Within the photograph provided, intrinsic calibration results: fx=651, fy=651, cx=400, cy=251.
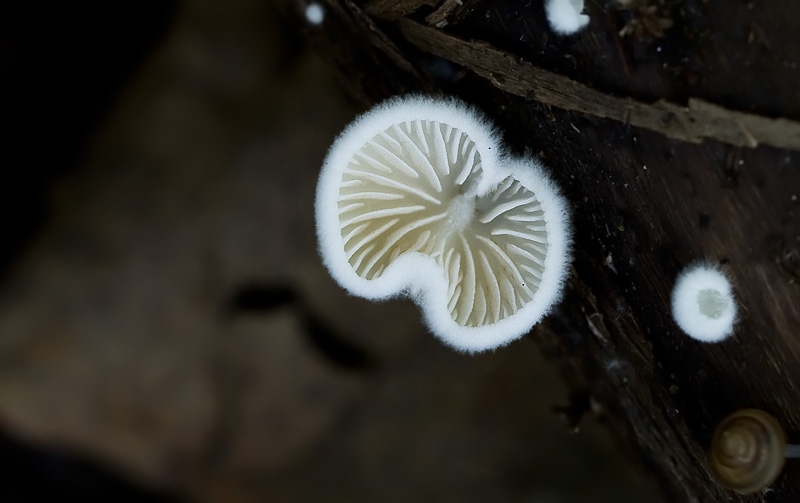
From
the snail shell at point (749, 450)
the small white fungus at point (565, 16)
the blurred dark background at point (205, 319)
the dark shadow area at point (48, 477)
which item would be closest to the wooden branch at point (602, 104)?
the small white fungus at point (565, 16)

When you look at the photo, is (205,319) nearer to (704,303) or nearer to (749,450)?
(704,303)

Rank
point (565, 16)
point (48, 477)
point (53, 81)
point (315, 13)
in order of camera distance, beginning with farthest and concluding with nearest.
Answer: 1. point (48, 477)
2. point (53, 81)
3. point (315, 13)
4. point (565, 16)

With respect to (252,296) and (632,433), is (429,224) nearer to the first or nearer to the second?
(632,433)

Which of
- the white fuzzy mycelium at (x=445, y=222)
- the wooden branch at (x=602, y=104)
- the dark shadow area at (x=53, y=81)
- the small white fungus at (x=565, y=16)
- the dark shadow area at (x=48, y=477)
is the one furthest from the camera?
the dark shadow area at (x=48, y=477)

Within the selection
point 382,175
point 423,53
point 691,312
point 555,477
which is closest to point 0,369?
point 382,175

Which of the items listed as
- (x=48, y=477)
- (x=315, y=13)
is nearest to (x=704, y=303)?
(x=315, y=13)

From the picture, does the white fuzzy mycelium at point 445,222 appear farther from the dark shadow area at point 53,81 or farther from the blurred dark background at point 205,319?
the dark shadow area at point 53,81
